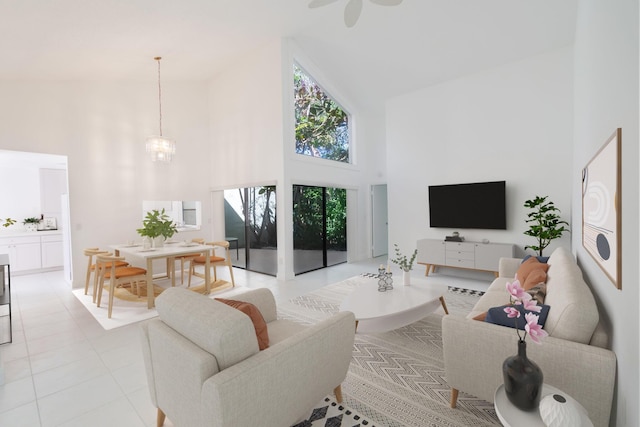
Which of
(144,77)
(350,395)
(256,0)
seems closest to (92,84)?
(144,77)

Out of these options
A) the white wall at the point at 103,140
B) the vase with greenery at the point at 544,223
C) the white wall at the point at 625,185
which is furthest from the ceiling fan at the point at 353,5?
the white wall at the point at 103,140

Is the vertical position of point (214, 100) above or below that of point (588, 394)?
above

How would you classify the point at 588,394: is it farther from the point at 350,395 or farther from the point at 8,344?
the point at 8,344

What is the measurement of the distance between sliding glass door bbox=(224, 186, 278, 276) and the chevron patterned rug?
103 inches

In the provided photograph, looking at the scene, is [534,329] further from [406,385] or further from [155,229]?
[155,229]

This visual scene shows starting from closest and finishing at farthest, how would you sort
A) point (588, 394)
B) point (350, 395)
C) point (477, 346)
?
point (588, 394)
point (477, 346)
point (350, 395)

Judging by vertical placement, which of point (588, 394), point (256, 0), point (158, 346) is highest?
point (256, 0)

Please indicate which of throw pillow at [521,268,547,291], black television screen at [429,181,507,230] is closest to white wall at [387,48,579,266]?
black television screen at [429,181,507,230]

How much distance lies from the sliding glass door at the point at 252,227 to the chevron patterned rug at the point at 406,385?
2614 mm

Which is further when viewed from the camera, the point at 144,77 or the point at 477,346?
the point at 144,77

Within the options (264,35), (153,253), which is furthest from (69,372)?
(264,35)

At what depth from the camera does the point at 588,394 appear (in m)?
1.46

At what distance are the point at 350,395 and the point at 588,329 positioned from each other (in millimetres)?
1499

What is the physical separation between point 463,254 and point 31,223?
8879 millimetres
